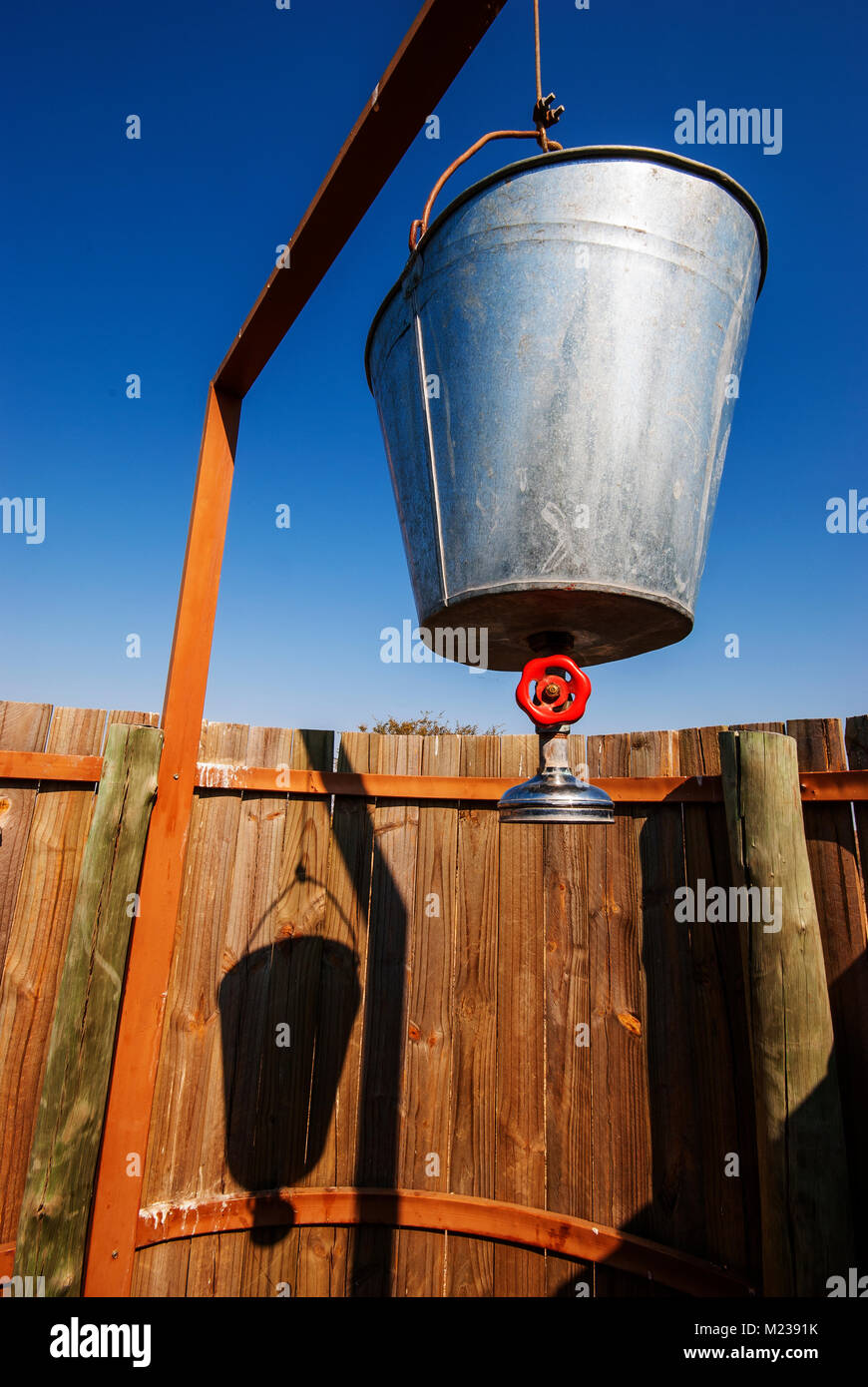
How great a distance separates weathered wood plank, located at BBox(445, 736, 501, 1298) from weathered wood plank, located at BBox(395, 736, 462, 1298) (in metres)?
0.03

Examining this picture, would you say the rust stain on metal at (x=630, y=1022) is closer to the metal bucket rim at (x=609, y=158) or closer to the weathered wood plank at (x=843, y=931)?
the weathered wood plank at (x=843, y=931)

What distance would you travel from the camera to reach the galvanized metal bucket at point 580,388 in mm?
1251

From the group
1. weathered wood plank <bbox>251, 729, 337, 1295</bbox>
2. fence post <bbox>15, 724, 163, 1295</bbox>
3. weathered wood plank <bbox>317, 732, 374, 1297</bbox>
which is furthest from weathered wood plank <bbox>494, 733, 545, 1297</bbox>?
fence post <bbox>15, 724, 163, 1295</bbox>

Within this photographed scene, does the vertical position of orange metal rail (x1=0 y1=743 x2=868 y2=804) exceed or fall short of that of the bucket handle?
it falls short

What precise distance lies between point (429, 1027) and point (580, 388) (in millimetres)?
2269

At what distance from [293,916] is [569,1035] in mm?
1080

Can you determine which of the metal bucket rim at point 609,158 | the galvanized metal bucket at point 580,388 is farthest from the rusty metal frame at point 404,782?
the metal bucket rim at point 609,158

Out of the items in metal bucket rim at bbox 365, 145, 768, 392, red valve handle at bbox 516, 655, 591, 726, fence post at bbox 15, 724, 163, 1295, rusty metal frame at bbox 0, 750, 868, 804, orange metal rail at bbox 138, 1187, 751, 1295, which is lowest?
orange metal rail at bbox 138, 1187, 751, 1295

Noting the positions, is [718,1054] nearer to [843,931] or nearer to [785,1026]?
[785,1026]

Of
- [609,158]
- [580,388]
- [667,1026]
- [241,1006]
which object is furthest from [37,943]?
[609,158]

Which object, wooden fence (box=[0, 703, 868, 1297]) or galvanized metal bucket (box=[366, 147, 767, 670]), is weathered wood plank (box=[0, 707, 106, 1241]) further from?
galvanized metal bucket (box=[366, 147, 767, 670])

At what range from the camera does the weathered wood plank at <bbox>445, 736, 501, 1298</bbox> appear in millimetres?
2549

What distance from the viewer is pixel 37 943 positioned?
2.38 meters
